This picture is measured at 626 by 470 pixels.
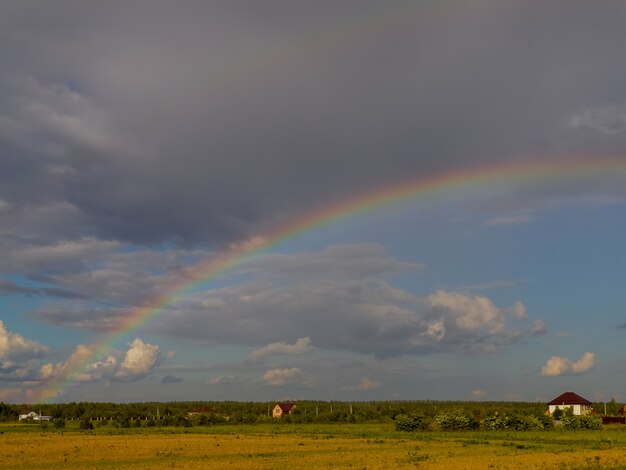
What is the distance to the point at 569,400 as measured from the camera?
15250 centimetres

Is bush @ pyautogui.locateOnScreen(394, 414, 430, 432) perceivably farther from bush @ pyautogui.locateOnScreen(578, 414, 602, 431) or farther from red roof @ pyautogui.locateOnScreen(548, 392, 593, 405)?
red roof @ pyautogui.locateOnScreen(548, 392, 593, 405)

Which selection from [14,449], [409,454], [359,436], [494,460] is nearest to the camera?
[494,460]

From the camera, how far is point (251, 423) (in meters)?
142

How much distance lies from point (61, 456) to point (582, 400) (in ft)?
408

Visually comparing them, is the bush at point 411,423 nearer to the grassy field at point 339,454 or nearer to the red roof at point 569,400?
the grassy field at point 339,454

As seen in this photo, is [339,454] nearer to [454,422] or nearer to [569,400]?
[454,422]

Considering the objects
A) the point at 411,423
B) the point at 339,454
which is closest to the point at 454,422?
the point at 411,423

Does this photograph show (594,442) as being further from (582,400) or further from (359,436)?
(582,400)

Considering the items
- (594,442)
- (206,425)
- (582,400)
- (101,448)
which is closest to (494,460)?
(594,442)

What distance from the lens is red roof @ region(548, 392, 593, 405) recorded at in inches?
5940

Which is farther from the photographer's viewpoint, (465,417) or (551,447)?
(465,417)

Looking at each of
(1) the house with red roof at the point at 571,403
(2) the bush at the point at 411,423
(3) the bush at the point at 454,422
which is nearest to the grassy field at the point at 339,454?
(2) the bush at the point at 411,423

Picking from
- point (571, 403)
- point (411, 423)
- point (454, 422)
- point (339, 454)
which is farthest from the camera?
point (571, 403)

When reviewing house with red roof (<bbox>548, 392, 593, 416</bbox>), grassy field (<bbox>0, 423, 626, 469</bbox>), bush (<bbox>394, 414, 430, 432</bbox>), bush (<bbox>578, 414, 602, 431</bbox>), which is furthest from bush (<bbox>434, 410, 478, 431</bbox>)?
house with red roof (<bbox>548, 392, 593, 416</bbox>)
